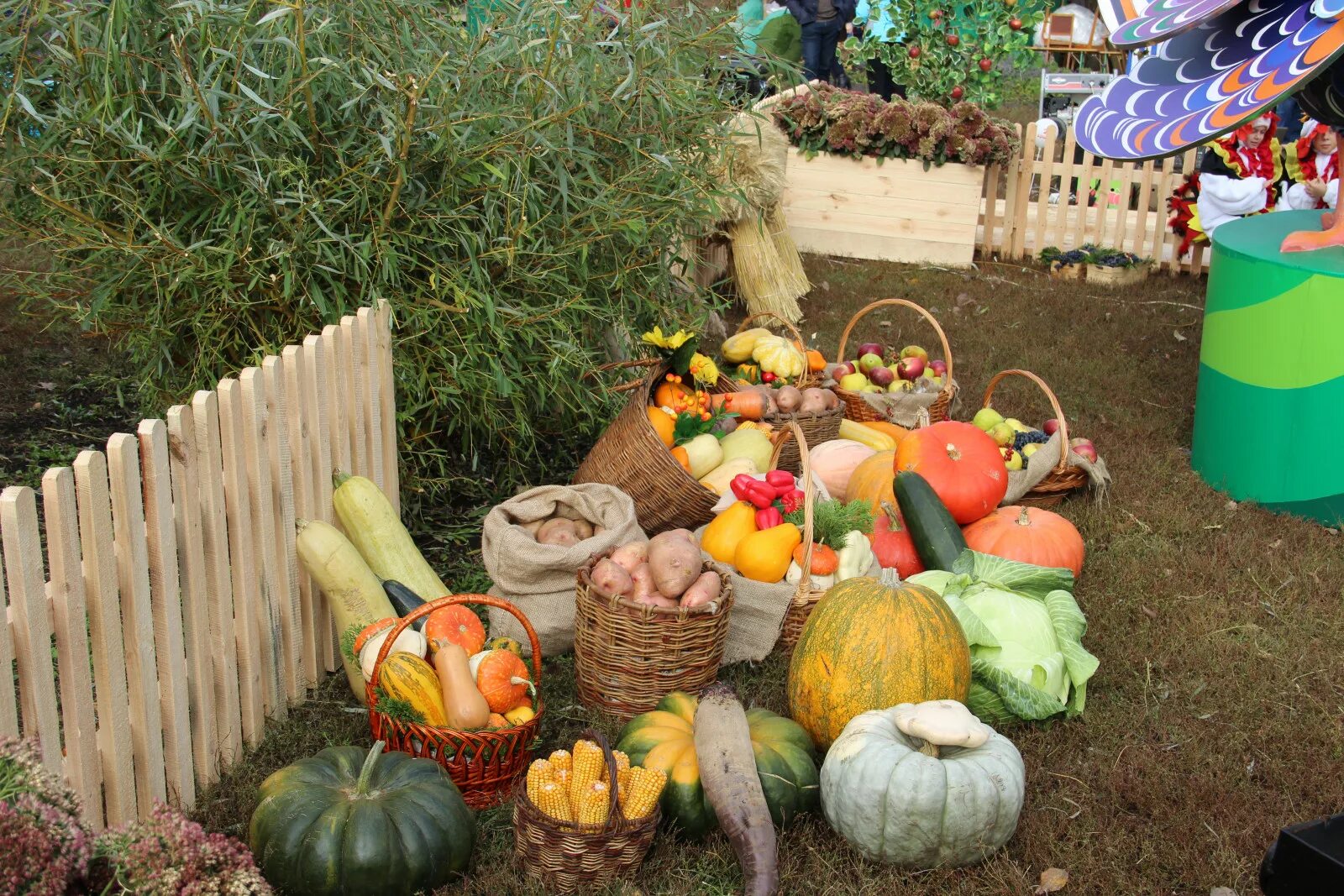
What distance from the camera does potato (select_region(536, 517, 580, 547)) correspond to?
409 cm

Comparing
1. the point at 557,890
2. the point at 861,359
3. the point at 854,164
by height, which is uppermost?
the point at 854,164

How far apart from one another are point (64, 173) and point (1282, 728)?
4.46m

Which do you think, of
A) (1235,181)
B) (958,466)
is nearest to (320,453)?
(958,466)

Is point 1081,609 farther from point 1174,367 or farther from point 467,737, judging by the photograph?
point 1174,367

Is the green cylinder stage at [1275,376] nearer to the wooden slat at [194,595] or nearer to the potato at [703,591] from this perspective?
the potato at [703,591]

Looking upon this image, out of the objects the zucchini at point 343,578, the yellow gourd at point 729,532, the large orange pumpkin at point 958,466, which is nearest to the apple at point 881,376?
the large orange pumpkin at point 958,466

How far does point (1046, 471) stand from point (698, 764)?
109 inches

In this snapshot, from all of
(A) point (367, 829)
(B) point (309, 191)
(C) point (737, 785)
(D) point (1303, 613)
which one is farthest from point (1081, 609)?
(B) point (309, 191)

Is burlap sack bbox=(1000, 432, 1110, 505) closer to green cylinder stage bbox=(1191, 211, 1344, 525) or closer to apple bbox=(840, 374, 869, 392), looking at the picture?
green cylinder stage bbox=(1191, 211, 1344, 525)

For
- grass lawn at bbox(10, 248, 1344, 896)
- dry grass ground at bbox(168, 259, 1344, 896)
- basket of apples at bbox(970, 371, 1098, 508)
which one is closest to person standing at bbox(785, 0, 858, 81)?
grass lawn at bbox(10, 248, 1344, 896)

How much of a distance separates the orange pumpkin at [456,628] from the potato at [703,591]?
608 mm

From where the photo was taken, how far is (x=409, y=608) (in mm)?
3725

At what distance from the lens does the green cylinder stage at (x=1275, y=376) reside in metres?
5.12

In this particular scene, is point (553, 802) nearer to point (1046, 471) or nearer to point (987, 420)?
point (1046, 471)
